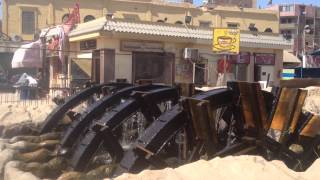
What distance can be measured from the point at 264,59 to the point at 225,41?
22.6 feet

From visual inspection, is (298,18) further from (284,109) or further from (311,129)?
(284,109)

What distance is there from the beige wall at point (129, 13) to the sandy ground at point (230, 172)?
33.4m

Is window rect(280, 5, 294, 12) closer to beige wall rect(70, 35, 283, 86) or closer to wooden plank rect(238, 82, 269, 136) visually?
beige wall rect(70, 35, 283, 86)

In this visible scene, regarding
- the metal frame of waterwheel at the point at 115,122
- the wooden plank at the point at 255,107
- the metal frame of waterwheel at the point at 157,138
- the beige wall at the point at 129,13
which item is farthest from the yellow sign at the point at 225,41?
the beige wall at the point at 129,13

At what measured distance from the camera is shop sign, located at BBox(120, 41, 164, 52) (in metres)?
22.8

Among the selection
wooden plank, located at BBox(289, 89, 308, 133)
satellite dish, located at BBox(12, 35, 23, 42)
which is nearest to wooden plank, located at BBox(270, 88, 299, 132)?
wooden plank, located at BBox(289, 89, 308, 133)

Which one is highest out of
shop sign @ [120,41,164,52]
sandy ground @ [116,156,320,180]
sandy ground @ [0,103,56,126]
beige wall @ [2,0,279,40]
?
beige wall @ [2,0,279,40]

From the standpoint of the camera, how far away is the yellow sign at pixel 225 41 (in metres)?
21.2

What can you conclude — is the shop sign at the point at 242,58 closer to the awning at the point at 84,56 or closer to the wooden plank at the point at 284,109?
the awning at the point at 84,56

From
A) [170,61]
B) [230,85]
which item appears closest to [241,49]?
[170,61]

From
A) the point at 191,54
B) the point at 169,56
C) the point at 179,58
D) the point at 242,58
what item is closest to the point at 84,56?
the point at 169,56

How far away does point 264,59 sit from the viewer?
27562mm

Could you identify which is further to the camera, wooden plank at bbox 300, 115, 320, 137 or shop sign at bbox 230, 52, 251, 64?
shop sign at bbox 230, 52, 251, 64

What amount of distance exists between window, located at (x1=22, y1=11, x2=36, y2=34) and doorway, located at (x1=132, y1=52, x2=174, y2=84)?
20.9m
